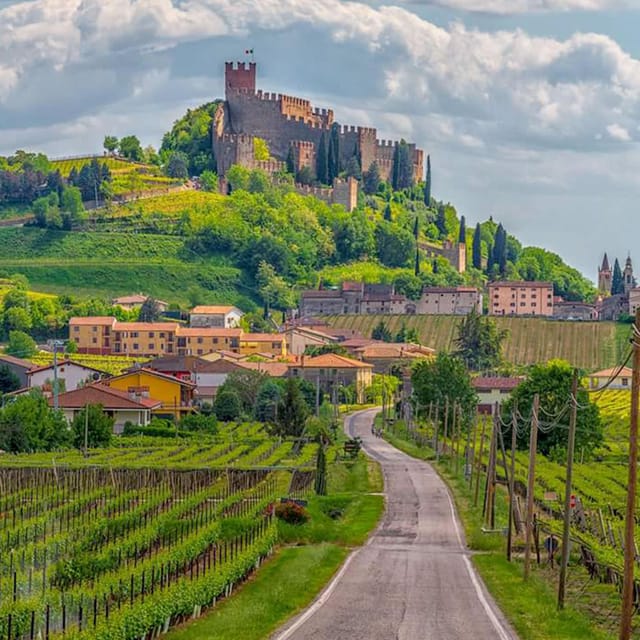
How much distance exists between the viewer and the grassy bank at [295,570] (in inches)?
796

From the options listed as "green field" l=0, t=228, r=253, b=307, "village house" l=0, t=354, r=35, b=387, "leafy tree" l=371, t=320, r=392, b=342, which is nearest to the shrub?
"village house" l=0, t=354, r=35, b=387

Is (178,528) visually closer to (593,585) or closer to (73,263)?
(593,585)

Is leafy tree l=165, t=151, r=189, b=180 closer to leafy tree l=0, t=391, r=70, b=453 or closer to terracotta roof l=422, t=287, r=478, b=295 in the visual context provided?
terracotta roof l=422, t=287, r=478, b=295

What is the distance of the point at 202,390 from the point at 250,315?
52961mm

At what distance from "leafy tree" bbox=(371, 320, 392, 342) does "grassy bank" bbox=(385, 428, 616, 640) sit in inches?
4065

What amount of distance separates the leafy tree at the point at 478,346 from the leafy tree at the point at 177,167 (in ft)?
211

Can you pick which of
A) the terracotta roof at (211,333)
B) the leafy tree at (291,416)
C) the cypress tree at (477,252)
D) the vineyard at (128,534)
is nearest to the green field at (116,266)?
the terracotta roof at (211,333)

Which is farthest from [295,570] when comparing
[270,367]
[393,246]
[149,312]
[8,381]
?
[393,246]

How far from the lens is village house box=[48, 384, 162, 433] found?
2844 inches

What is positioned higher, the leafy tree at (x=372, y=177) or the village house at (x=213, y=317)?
the leafy tree at (x=372, y=177)

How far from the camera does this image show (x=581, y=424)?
63938 millimetres

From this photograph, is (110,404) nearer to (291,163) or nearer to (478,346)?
(478,346)

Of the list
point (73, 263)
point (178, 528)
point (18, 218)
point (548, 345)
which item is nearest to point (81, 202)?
point (18, 218)

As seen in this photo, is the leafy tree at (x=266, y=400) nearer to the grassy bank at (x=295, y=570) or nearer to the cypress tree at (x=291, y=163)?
the grassy bank at (x=295, y=570)
